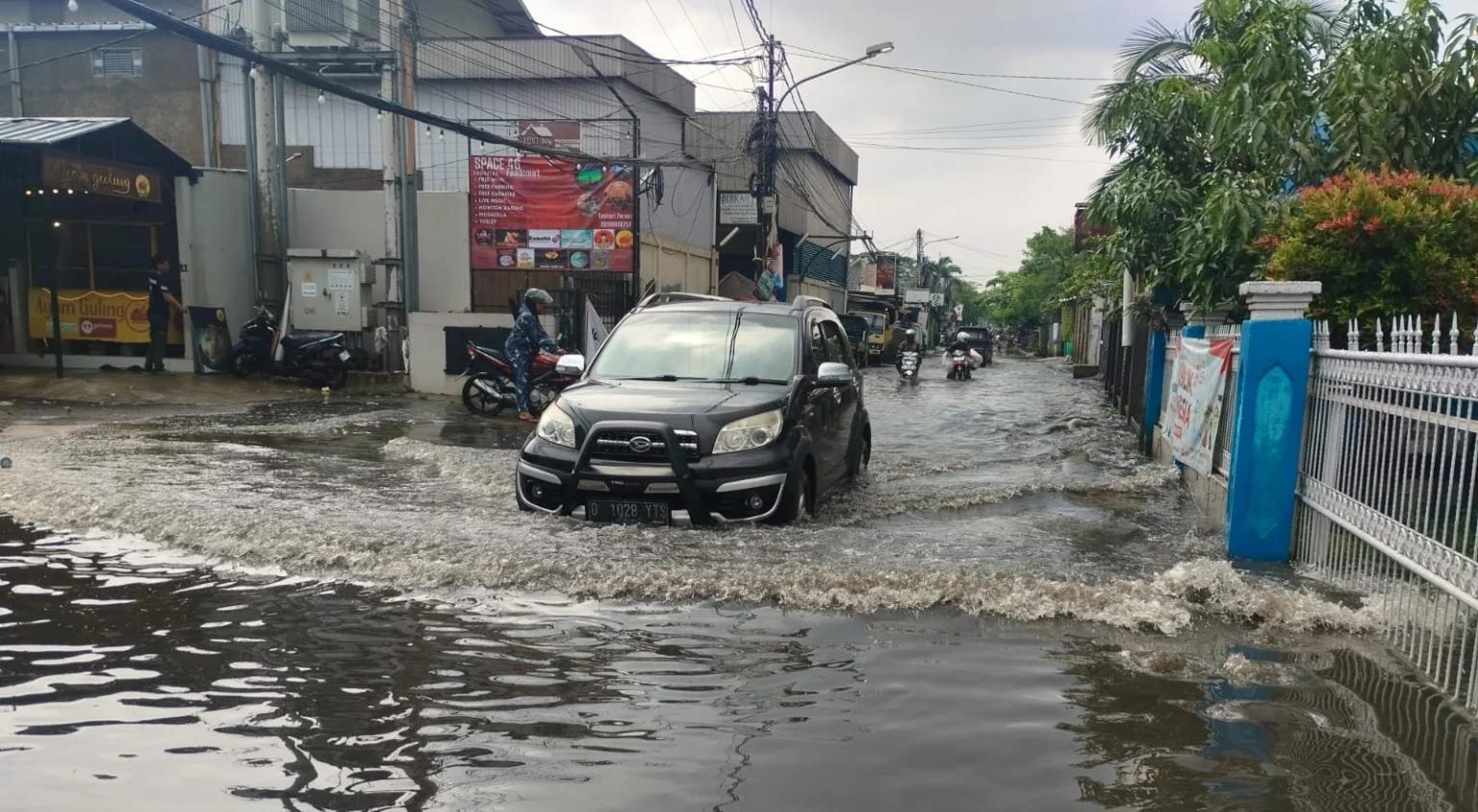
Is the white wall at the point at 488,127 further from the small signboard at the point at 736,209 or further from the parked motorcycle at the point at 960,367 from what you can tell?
the parked motorcycle at the point at 960,367

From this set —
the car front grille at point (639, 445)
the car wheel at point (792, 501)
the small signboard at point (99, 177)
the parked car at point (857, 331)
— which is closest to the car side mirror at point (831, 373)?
the car wheel at point (792, 501)

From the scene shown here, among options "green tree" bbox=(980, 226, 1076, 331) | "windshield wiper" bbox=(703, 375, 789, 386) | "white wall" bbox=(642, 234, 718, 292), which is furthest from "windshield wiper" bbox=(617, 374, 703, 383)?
"green tree" bbox=(980, 226, 1076, 331)

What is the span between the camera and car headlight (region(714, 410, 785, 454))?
611 centimetres

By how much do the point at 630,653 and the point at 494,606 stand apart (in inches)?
36.5

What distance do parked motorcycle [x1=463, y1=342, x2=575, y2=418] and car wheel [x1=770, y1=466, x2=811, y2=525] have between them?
7.94 m

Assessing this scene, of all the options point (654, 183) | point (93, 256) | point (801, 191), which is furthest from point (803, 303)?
point (801, 191)

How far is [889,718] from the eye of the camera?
343 cm

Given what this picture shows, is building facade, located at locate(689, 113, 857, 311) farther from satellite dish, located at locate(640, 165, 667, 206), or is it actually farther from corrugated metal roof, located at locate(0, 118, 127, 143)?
corrugated metal roof, located at locate(0, 118, 127, 143)

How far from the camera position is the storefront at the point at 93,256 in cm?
1585

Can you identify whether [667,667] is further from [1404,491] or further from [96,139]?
[96,139]

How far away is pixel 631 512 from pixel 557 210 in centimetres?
1237

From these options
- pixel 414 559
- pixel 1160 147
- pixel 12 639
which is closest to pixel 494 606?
pixel 414 559

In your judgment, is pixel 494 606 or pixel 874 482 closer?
pixel 494 606

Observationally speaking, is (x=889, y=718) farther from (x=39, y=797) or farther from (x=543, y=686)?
(x=39, y=797)
